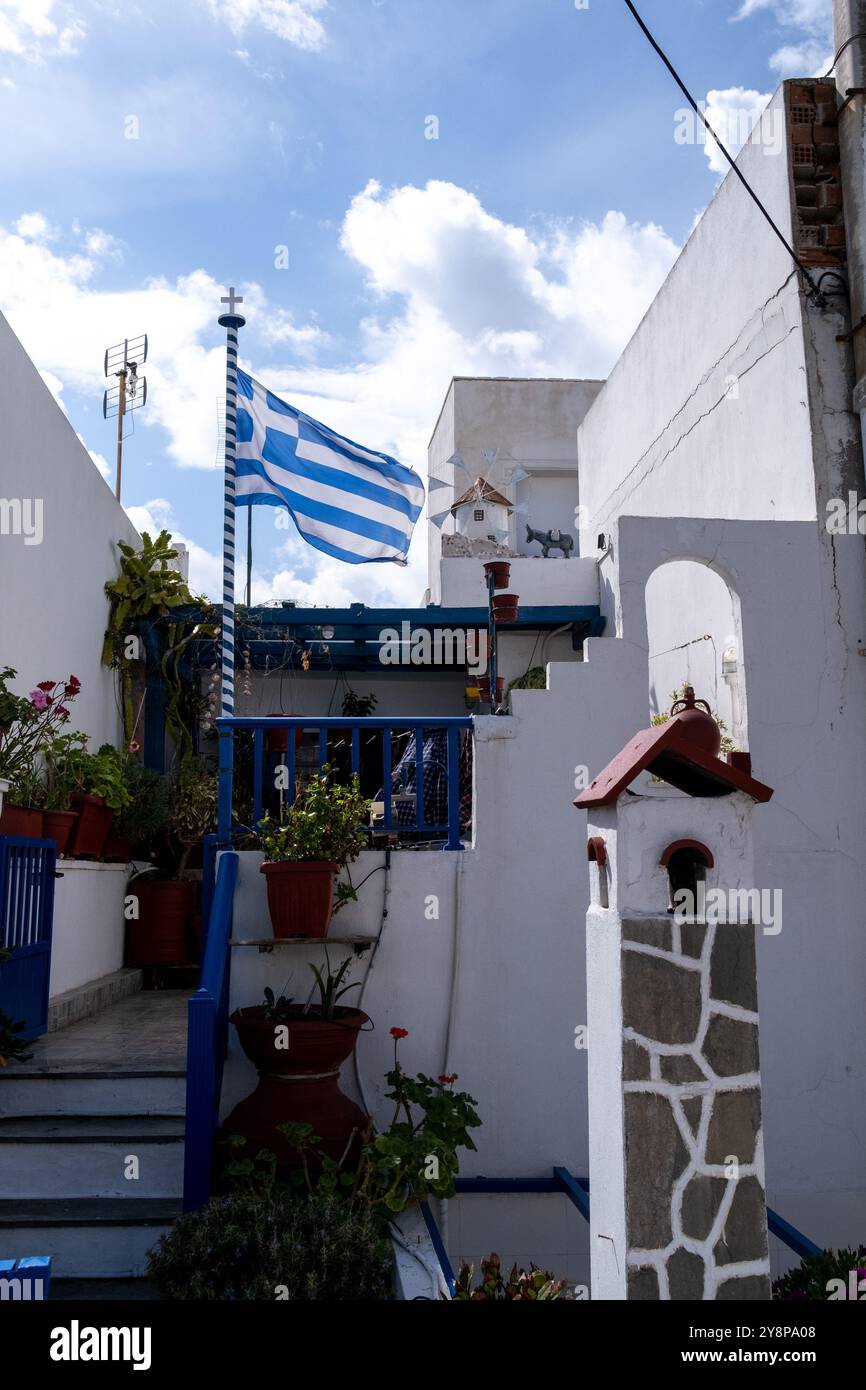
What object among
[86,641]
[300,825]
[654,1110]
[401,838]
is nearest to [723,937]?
[654,1110]

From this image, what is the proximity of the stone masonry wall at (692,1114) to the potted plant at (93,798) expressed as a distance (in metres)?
4.96

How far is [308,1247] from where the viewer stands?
396 centimetres

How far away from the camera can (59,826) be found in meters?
6.57

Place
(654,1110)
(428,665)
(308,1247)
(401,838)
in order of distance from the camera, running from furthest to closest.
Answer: (428,665)
(401,838)
(308,1247)
(654,1110)

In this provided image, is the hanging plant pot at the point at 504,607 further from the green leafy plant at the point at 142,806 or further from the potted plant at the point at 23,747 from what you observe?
the green leafy plant at the point at 142,806

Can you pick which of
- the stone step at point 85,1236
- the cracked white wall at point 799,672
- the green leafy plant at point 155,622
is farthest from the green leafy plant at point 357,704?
the stone step at point 85,1236

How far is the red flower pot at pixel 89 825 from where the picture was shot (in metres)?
7.07

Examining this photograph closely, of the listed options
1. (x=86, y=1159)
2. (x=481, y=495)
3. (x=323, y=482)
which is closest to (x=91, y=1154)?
(x=86, y=1159)

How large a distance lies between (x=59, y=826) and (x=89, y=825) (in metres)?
0.64

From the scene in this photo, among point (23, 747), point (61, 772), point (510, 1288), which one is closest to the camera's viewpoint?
point (510, 1288)

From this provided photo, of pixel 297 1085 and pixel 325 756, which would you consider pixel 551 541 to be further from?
pixel 297 1085

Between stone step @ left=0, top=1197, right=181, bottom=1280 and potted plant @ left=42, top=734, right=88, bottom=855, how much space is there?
7.99 ft

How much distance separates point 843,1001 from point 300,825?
3.10 metres
